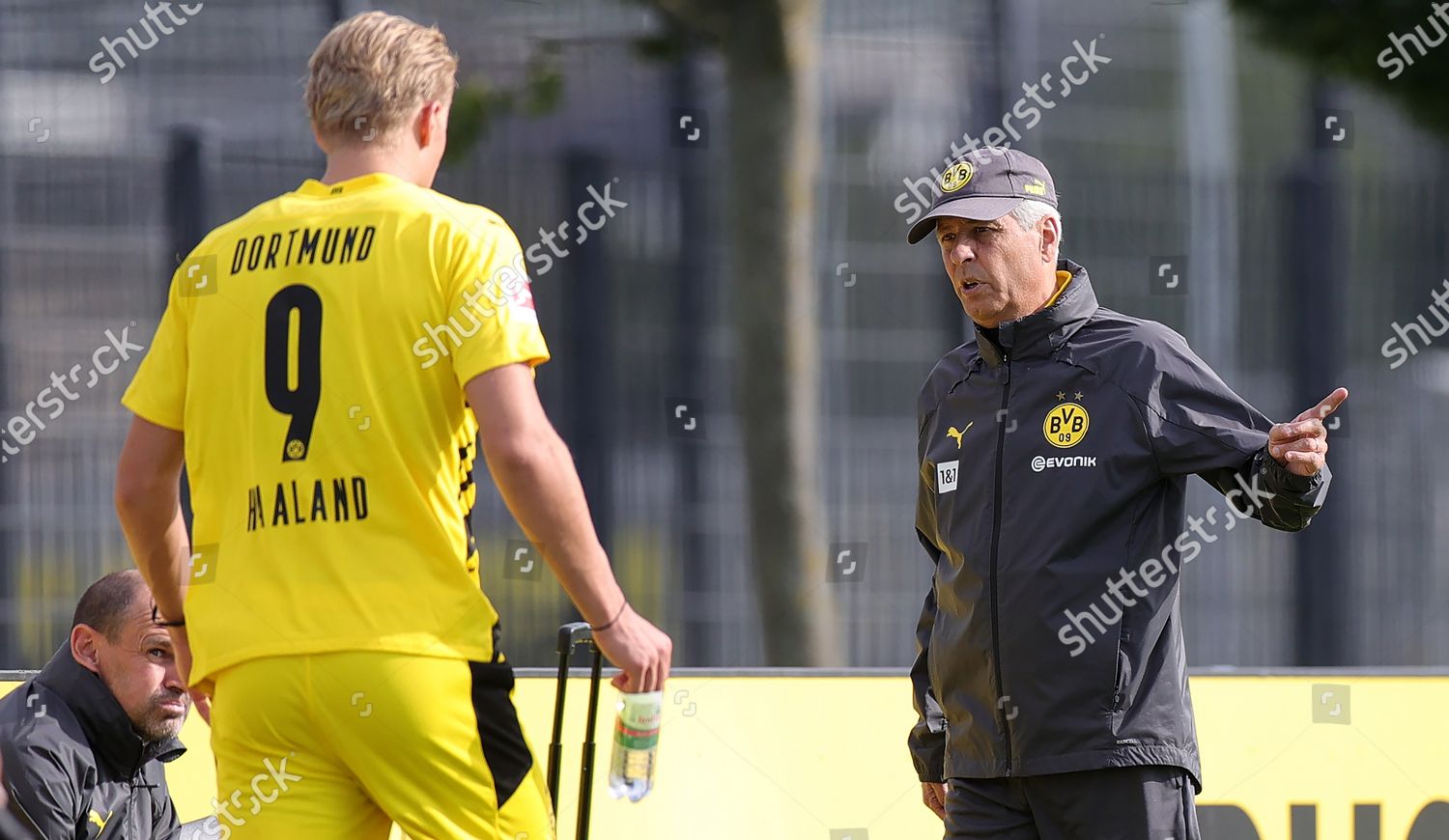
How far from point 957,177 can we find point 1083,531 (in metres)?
0.79

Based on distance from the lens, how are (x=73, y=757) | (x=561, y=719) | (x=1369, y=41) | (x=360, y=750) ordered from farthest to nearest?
(x=1369, y=41) → (x=73, y=757) → (x=561, y=719) → (x=360, y=750)

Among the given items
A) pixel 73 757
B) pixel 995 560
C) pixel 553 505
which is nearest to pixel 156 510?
pixel 553 505

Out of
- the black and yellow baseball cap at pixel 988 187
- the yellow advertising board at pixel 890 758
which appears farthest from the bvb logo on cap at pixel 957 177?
the yellow advertising board at pixel 890 758

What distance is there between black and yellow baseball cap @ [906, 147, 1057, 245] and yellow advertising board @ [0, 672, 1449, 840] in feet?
6.38

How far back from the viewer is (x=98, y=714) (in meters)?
3.67

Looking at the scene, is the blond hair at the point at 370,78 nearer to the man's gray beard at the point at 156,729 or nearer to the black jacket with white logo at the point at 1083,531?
the black jacket with white logo at the point at 1083,531

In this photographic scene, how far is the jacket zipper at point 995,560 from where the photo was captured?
305cm

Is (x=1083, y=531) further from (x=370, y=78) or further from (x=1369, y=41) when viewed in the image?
(x=1369, y=41)

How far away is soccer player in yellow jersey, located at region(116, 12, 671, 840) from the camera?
2.38 metres

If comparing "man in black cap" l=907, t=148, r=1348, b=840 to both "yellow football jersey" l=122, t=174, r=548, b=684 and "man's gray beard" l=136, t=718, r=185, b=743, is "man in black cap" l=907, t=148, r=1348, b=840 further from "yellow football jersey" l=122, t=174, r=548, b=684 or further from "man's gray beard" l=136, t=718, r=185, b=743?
→ "man's gray beard" l=136, t=718, r=185, b=743

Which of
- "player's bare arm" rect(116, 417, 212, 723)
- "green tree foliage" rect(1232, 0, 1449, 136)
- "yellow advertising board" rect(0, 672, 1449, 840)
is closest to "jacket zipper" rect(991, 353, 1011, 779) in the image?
"player's bare arm" rect(116, 417, 212, 723)

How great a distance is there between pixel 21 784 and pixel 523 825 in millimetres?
1643

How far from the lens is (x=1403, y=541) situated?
230 inches

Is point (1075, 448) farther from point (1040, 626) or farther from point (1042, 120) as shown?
point (1042, 120)
